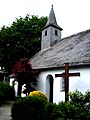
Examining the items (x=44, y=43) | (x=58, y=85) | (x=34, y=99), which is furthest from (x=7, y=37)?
(x=34, y=99)

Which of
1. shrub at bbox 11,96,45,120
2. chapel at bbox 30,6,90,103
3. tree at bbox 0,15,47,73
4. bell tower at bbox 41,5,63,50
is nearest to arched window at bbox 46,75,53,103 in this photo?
chapel at bbox 30,6,90,103

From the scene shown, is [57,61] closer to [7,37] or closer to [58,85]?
[58,85]

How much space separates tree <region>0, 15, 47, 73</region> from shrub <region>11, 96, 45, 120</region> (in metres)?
19.7

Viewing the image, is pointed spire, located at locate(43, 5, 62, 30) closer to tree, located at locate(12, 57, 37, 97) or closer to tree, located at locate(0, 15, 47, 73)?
tree, located at locate(0, 15, 47, 73)

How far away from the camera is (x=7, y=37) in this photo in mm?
31062

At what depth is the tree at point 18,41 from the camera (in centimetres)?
3064

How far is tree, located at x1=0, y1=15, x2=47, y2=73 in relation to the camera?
30641mm

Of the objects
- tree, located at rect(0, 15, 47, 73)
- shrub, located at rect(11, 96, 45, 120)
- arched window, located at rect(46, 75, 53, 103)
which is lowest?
shrub, located at rect(11, 96, 45, 120)

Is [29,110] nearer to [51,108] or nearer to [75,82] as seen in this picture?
[51,108]

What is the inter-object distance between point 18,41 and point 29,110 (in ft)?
70.0

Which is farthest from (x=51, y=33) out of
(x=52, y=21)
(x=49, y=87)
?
(x=49, y=87)

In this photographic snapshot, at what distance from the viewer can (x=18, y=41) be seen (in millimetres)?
31203

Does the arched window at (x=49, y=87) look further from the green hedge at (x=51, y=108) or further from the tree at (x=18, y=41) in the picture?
the tree at (x=18, y=41)

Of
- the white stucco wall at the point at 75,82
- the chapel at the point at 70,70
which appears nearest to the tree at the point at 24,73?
the chapel at the point at 70,70
